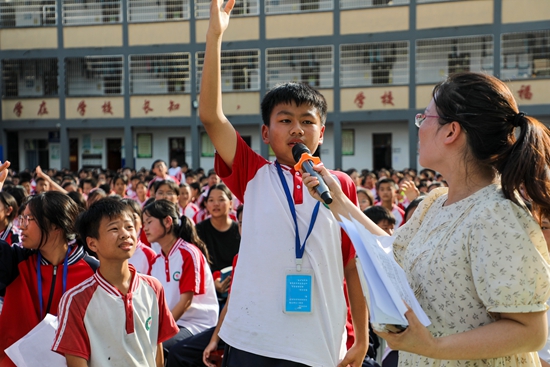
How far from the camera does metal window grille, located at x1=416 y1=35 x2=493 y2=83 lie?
1745 centimetres

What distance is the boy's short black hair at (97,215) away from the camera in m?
2.64

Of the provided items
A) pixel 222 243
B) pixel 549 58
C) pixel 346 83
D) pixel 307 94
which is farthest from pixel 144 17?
pixel 307 94

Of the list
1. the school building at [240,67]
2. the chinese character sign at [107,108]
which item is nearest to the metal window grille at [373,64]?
the school building at [240,67]

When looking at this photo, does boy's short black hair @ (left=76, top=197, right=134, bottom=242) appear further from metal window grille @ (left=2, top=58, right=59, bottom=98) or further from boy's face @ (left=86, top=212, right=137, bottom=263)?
metal window grille @ (left=2, top=58, right=59, bottom=98)

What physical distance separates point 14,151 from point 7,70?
310 centimetres

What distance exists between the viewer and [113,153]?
70.4 feet

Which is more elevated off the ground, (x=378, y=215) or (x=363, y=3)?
(x=363, y=3)

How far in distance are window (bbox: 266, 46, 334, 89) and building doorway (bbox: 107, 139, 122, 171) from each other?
651 cm

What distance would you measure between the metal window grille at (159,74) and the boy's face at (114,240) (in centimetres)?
1732

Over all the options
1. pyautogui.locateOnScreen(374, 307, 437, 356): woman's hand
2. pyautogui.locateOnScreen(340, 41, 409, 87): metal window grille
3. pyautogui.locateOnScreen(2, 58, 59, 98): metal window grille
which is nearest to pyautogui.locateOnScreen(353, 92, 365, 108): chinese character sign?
pyautogui.locateOnScreen(340, 41, 409, 87): metal window grille

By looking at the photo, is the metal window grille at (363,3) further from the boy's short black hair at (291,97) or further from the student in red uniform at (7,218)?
the boy's short black hair at (291,97)

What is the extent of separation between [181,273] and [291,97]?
2.03 meters

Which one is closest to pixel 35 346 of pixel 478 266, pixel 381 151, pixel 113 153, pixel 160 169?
pixel 478 266

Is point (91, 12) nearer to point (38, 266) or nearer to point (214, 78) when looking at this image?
point (38, 266)
